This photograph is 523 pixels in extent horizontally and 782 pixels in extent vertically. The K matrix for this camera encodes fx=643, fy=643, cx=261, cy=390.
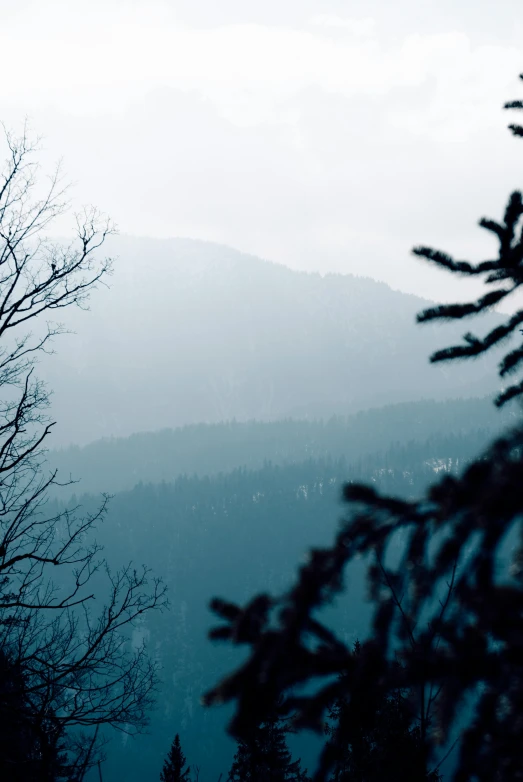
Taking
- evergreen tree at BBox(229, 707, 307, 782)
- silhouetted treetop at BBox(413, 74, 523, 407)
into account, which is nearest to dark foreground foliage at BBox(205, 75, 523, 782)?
silhouetted treetop at BBox(413, 74, 523, 407)

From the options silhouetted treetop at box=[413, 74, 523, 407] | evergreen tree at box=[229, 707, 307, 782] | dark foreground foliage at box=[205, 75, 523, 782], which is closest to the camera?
dark foreground foliage at box=[205, 75, 523, 782]

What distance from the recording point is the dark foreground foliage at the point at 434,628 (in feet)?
6.72

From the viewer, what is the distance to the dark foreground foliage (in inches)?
80.6

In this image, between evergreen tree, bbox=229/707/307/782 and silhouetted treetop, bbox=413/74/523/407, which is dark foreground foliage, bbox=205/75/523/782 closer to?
silhouetted treetop, bbox=413/74/523/407

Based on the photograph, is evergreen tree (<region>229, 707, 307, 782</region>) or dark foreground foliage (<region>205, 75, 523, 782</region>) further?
evergreen tree (<region>229, 707, 307, 782</region>)

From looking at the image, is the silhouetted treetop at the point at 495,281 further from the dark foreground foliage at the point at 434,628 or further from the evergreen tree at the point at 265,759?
→ the evergreen tree at the point at 265,759

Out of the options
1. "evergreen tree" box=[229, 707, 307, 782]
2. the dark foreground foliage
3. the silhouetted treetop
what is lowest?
"evergreen tree" box=[229, 707, 307, 782]

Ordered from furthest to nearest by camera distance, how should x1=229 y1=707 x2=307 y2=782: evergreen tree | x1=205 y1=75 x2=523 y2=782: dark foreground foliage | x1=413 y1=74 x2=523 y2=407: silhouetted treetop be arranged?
1. x1=229 y1=707 x2=307 y2=782: evergreen tree
2. x1=413 y1=74 x2=523 y2=407: silhouetted treetop
3. x1=205 y1=75 x2=523 y2=782: dark foreground foliage

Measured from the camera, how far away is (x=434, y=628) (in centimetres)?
236

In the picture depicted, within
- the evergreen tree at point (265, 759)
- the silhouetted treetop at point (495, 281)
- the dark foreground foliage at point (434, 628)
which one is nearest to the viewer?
the dark foreground foliage at point (434, 628)

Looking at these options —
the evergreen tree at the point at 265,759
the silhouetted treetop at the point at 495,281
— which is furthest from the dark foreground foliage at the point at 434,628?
the evergreen tree at the point at 265,759

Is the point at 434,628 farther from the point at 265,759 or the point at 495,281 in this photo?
the point at 265,759

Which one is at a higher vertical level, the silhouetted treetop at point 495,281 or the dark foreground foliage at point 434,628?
the silhouetted treetop at point 495,281

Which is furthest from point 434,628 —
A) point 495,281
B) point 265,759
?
point 265,759
